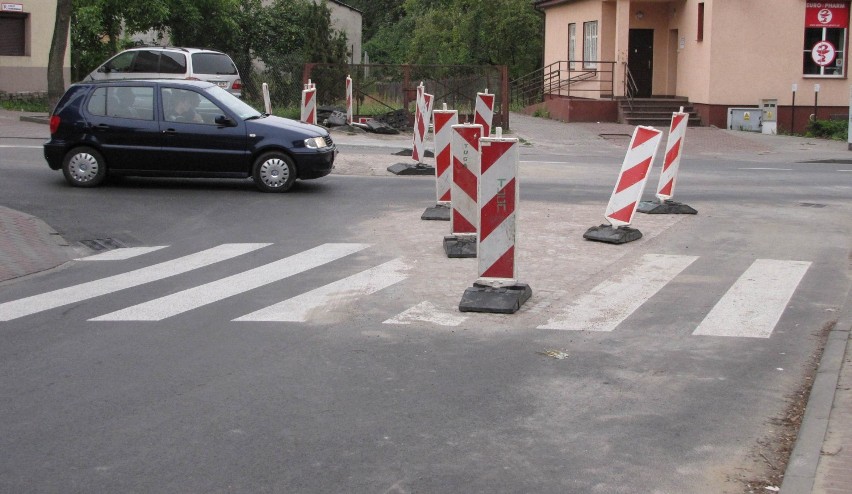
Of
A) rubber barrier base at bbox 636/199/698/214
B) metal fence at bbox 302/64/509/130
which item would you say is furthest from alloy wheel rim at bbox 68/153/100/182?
metal fence at bbox 302/64/509/130

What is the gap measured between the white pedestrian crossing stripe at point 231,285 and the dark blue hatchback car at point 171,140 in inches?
159

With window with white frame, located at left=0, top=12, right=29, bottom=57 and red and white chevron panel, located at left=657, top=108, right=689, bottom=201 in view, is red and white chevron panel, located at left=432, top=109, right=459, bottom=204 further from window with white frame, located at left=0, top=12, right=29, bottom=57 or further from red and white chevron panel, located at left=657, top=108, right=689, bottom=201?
window with white frame, located at left=0, top=12, right=29, bottom=57

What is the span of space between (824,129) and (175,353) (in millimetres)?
27346

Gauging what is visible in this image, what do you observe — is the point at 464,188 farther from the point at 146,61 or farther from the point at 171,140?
the point at 146,61

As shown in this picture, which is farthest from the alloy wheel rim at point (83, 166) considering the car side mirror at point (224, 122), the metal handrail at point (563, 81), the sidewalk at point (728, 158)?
the metal handrail at point (563, 81)

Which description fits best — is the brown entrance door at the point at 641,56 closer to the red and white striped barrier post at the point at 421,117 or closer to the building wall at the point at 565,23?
the building wall at the point at 565,23

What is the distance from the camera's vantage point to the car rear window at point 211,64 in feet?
95.5

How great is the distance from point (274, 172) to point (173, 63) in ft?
46.9

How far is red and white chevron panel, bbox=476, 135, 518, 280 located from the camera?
8945mm

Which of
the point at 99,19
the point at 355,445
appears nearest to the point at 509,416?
the point at 355,445

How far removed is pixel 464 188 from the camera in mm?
10992

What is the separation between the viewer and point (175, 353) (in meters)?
7.78

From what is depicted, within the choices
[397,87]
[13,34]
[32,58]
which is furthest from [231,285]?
[13,34]

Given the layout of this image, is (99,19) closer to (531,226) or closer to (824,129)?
(824,129)
